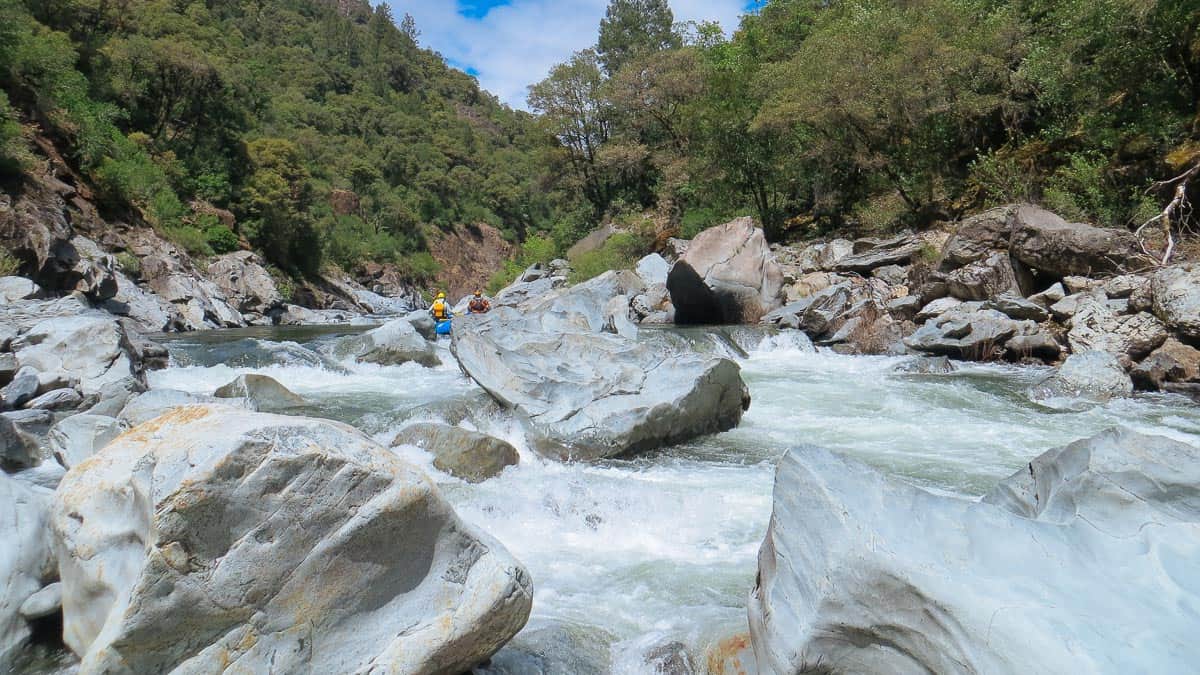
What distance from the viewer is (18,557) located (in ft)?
9.26

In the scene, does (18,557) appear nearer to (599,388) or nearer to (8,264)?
(599,388)

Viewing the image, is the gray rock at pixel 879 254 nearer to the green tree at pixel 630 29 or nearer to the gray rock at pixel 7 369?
the gray rock at pixel 7 369

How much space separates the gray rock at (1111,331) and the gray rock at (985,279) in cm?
200

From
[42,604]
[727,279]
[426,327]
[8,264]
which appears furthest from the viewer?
[727,279]

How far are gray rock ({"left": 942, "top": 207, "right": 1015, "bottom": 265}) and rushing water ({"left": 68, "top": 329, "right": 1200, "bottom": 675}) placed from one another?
3.55 metres

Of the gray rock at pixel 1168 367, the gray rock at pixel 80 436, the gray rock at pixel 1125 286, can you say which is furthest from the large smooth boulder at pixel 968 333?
the gray rock at pixel 80 436

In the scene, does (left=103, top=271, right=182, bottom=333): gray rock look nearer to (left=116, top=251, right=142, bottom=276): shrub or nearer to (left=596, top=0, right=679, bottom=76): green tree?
(left=116, top=251, right=142, bottom=276): shrub

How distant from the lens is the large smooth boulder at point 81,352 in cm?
891

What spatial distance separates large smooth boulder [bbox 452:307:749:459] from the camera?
658cm

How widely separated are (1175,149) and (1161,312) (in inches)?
236

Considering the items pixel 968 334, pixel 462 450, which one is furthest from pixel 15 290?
pixel 968 334

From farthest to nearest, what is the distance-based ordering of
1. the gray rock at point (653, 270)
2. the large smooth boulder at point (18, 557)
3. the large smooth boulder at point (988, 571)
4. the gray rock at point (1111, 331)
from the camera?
the gray rock at point (653, 270), the gray rock at point (1111, 331), the large smooth boulder at point (18, 557), the large smooth boulder at point (988, 571)

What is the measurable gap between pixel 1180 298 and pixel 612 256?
19.8 meters

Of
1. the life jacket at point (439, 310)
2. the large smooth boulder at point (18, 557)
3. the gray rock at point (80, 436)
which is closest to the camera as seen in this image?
the large smooth boulder at point (18, 557)
